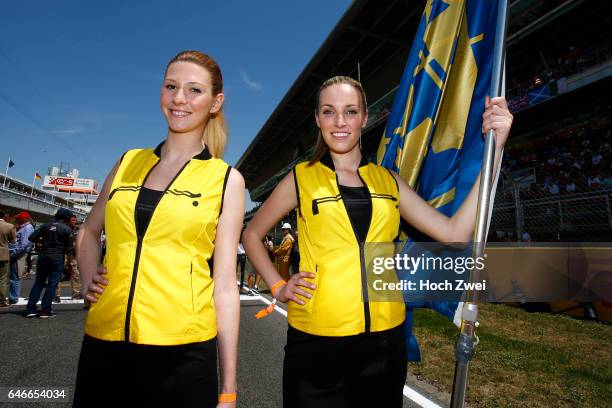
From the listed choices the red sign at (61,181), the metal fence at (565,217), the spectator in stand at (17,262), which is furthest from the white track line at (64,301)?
the red sign at (61,181)

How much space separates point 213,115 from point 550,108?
17149 millimetres

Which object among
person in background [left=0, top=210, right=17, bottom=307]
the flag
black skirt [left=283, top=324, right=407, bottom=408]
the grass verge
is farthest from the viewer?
person in background [left=0, top=210, right=17, bottom=307]

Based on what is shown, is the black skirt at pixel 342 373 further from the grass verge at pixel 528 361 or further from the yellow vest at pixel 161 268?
the grass verge at pixel 528 361

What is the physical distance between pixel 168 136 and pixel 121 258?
0.60 metres

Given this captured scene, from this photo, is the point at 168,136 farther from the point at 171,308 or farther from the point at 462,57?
the point at 462,57

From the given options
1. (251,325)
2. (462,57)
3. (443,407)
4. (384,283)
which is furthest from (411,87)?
(251,325)

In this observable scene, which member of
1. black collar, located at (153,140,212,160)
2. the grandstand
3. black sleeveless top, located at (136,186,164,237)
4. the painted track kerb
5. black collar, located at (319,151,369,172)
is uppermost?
the grandstand

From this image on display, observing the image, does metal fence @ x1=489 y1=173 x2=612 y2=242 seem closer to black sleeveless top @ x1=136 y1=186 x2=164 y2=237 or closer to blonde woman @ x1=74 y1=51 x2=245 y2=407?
blonde woman @ x1=74 y1=51 x2=245 y2=407

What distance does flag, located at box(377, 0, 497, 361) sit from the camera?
7.34ft

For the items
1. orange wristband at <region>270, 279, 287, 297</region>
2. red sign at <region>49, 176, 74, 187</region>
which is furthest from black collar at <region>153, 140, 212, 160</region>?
red sign at <region>49, 176, 74, 187</region>

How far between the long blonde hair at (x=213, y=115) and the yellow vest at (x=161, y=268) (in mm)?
325

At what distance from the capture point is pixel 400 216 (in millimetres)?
1867

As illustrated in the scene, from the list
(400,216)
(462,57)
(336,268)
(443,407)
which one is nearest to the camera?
(336,268)

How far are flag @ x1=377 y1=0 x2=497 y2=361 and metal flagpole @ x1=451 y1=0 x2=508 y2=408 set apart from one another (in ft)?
1.68
